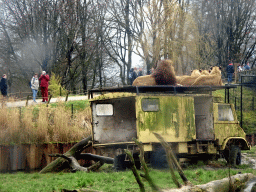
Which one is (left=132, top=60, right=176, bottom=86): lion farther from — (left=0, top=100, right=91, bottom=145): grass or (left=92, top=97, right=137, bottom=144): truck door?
(left=0, top=100, right=91, bottom=145): grass

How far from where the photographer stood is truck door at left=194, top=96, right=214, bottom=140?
14312 mm

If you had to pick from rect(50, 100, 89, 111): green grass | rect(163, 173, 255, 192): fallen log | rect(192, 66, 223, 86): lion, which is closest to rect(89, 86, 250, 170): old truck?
rect(192, 66, 223, 86): lion

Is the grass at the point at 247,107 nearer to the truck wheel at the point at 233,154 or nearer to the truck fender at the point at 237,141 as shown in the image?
the truck fender at the point at 237,141

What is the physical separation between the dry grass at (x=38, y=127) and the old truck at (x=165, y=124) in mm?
3808

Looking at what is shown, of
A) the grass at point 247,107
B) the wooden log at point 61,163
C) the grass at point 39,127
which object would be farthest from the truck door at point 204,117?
the grass at point 247,107

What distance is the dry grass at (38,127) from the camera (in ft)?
57.7

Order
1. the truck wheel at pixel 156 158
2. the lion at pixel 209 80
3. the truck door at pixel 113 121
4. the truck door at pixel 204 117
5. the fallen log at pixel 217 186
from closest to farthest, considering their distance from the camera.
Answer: the fallen log at pixel 217 186 < the truck wheel at pixel 156 158 < the truck door at pixel 204 117 < the truck door at pixel 113 121 < the lion at pixel 209 80

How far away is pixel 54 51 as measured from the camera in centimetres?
3978

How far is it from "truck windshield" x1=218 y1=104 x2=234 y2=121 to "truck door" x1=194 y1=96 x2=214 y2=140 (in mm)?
580

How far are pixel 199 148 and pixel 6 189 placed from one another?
6.30 meters

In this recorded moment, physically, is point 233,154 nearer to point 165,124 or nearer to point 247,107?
point 165,124

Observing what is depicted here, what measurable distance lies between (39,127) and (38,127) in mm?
41

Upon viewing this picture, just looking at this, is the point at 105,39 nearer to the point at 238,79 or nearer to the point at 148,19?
the point at 148,19

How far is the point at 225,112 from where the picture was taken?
14977mm
